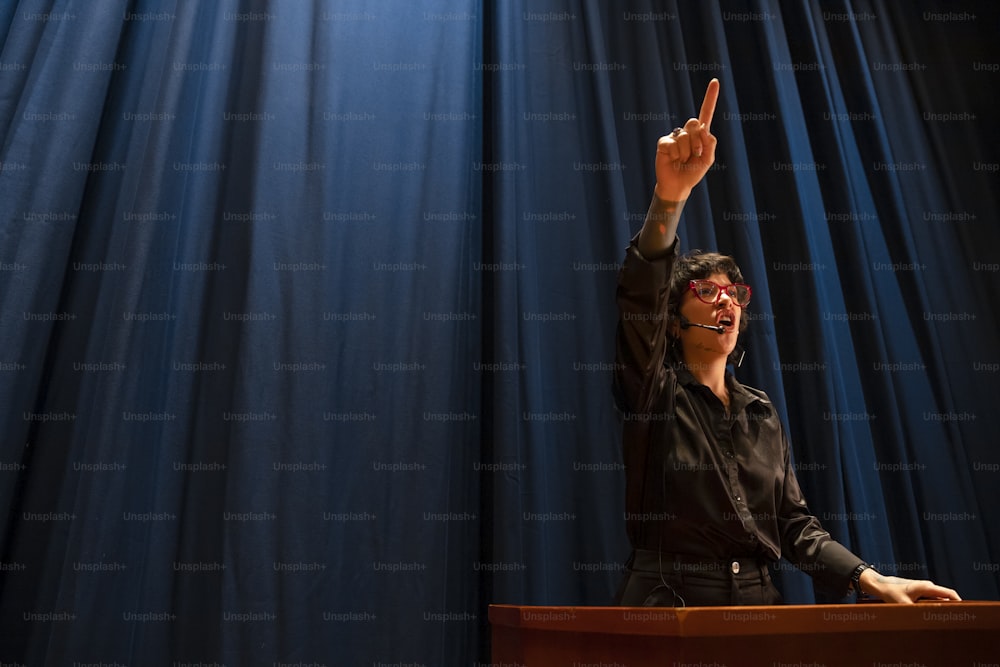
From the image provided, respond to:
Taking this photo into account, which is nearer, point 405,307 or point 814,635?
point 814,635

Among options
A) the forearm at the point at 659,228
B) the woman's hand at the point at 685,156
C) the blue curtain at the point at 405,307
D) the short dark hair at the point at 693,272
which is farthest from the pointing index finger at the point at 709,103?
the blue curtain at the point at 405,307

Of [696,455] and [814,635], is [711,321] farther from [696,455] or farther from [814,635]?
[814,635]

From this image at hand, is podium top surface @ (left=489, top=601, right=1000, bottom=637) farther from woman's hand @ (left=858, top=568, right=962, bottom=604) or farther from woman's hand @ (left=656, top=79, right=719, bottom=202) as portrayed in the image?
woman's hand @ (left=656, top=79, right=719, bottom=202)

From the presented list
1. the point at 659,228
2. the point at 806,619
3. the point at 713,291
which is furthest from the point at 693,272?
the point at 806,619

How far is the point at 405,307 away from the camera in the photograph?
2133mm

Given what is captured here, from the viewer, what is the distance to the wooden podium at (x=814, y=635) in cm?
72

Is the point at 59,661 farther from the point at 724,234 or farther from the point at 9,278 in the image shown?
the point at 724,234

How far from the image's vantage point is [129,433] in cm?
188

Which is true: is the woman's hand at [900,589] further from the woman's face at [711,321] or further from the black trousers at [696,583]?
the woman's face at [711,321]

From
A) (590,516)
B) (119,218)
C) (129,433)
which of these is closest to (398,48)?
(119,218)

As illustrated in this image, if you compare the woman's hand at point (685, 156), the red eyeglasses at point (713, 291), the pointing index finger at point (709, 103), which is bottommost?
the red eyeglasses at point (713, 291)

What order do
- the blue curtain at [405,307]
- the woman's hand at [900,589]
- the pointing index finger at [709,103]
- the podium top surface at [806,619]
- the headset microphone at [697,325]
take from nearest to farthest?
the podium top surface at [806,619] → the woman's hand at [900,589] → the pointing index finger at [709,103] → the headset microphone at [697,325] → the blue curtain at [405,307]

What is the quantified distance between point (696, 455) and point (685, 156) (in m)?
0.55

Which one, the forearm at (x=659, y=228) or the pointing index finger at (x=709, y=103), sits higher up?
the pointing index finger at (x=709, y=103)
